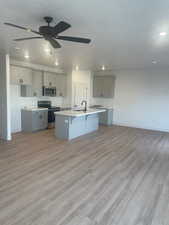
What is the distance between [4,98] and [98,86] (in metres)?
4.41

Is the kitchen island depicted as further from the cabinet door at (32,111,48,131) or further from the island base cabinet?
the cabinet door at (32,111,48,131)

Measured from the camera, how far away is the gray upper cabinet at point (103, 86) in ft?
25.0

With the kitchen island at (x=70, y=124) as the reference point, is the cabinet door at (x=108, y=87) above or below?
above

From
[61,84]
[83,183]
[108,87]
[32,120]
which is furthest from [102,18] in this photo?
[61,84]

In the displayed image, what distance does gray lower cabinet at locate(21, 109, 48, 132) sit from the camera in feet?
19.6

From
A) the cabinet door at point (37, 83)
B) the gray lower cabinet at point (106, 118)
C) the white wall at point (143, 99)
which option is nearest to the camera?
the cabinet door at point (37, 83)

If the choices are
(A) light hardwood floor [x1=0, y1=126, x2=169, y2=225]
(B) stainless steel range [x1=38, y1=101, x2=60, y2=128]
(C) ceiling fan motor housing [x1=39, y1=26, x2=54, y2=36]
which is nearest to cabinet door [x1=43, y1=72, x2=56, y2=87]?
(B) stainless steel range [x1=38, y1=101, x2=60, y2=128]

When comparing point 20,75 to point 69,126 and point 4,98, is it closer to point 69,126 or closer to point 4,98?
point 4,98

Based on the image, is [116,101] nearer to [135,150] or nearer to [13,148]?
[135,150]

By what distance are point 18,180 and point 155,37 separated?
3.63 metres

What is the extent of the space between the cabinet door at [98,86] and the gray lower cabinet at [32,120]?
9.60 feet

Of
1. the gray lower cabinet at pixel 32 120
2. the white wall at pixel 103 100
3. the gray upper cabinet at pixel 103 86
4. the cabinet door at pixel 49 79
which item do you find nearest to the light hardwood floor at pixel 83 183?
the gray lower cabinet at pixel 32 120

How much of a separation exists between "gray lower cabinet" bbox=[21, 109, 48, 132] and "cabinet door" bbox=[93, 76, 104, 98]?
2925 millimetres

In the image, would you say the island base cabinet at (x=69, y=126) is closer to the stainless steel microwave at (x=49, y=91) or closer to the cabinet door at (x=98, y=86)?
the stainless steel microwave at (x=49, y=91)
